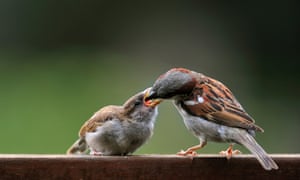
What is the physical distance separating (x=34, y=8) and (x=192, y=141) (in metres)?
4.58

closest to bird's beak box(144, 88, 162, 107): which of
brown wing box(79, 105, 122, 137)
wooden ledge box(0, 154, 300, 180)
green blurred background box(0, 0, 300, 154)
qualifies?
brown wing box(79, 105, 122, 137)

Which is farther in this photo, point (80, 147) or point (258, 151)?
point (80, 147)

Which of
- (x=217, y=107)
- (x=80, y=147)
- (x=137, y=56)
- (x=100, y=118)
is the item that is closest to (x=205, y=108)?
(x=217, y=107)

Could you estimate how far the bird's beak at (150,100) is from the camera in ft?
12.8

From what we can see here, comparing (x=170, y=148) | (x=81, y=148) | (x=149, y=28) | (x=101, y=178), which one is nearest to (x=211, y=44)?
(x=149, y=28)

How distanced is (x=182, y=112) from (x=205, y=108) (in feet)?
0.42

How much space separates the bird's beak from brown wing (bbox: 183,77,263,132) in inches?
7.0

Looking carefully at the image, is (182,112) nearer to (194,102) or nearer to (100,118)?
(194,102)

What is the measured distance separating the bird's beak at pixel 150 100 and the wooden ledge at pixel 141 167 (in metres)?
0.44

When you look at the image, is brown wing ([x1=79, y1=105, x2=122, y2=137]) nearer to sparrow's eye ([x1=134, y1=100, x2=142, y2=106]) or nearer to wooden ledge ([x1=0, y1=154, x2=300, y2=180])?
sparrow's eye ([x1=134, y1=100, x2=142, y2=106])

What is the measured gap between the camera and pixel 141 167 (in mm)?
3516

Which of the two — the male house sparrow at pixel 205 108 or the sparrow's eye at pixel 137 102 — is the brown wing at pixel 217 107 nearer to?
the male house sparrow at pixel 205 108

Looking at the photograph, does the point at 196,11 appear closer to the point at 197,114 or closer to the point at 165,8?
the point at 165,8

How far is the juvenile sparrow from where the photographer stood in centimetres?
386
